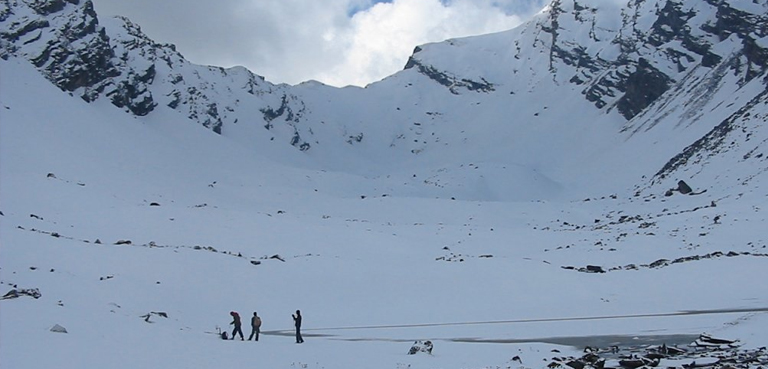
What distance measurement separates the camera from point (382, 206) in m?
65.4

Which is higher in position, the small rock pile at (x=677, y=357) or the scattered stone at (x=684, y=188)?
the scattered stone at (x=684, y=188)

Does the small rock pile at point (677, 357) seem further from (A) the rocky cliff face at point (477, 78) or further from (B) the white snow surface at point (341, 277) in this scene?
(A) the rocky cliff face at point (477, 78)

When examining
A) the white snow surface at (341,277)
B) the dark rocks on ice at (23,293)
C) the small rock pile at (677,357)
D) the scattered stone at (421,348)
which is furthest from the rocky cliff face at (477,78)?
the dark rocks on ice at (23,293)

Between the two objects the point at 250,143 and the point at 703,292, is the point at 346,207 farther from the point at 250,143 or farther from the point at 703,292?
the point at 250,143

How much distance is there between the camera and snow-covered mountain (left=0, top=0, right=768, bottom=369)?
65.9ft

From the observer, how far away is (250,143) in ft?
370

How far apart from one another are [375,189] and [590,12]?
11197cm

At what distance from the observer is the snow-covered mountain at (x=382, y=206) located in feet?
65.9

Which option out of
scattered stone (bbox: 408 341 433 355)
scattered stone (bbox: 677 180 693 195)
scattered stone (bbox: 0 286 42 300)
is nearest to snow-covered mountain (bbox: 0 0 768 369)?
scattered stone (bbox: 0 286 42 300)

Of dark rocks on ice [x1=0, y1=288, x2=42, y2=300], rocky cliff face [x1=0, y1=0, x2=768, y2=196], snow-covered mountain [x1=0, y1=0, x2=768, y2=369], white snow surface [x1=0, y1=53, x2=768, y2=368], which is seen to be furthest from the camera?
rocky cliff face [x1=0, y1=0, x2=768, y2=196]

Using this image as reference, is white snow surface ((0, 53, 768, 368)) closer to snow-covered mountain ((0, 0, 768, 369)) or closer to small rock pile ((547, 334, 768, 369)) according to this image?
snow-covered mountain ((0, 0, 768, 369))

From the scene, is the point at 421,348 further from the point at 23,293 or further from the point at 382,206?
the point at 382,206

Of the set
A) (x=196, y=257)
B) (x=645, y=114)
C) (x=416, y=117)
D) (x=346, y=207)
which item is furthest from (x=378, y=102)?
(x=196, y=257)

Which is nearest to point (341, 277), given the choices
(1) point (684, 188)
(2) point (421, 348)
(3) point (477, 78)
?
(2) point (421, 348)
